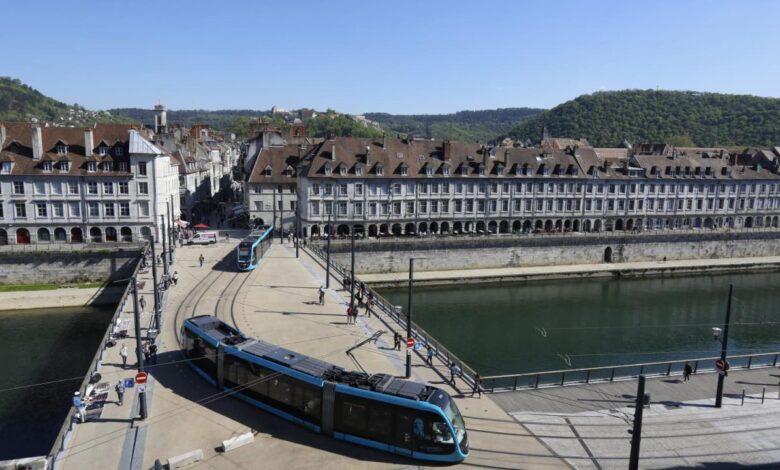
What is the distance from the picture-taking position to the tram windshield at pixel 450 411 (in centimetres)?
1675

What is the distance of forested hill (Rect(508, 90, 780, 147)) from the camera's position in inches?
5531

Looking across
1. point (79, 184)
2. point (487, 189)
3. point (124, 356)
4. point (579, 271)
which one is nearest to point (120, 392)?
point (124, 356)

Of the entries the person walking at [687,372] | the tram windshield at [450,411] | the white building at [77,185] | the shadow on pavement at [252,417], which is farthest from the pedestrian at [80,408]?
the white building at [77,185]

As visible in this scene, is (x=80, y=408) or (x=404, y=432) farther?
(x=80, y=408)

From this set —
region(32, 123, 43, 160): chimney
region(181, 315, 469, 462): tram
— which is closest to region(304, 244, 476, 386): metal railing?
region(181, 315, 469, 462): tram

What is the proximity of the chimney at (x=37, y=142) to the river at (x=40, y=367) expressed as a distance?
658 inches

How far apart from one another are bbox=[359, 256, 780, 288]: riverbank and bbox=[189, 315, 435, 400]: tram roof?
110ft

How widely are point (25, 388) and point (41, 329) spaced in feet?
41.0

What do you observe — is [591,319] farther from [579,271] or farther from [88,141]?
[88,141]

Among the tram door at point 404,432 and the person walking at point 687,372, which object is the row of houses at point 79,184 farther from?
the person walking at point 687,372

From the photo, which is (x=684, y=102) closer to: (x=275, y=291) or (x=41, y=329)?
(x=275, y=291)

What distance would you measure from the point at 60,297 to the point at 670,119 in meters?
158

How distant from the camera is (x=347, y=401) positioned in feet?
57.8

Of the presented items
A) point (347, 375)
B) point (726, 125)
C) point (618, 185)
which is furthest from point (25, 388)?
point (726, 125)
